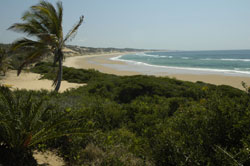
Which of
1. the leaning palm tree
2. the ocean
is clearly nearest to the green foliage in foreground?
the leaning palm tree

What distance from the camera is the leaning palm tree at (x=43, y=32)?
7.82 meters

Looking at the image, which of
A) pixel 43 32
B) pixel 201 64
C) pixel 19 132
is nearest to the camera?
pixel 19 132

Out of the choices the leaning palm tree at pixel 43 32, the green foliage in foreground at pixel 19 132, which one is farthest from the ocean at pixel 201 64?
the green foliage in foreground at pixel 19 132

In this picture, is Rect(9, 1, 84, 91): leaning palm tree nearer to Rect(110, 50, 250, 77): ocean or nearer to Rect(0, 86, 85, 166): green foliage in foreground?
Rect(0, 86, 85, 166): green foliage in foreground

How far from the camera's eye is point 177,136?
2963 millimetres

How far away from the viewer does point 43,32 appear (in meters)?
8.06

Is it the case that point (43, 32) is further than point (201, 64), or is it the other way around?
point (201, 64)

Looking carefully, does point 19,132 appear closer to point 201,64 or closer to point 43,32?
point 43,32

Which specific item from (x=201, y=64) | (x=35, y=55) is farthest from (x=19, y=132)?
(x=201, y=64)

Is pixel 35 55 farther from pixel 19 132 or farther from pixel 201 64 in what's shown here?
pixel 201 64

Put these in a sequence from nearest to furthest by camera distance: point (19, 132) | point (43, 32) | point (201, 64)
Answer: point (19, 132) < point (43, 32) < point (201, 64)

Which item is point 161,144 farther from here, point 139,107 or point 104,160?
point 139,107

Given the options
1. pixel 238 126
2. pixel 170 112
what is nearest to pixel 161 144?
pixel 238 126

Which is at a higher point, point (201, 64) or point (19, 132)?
point (201, 64)
